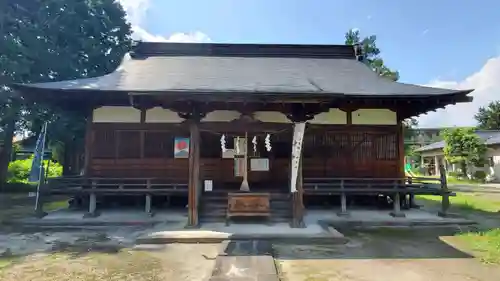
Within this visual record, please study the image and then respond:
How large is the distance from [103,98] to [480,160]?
27345mm

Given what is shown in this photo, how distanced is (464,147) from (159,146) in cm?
2513

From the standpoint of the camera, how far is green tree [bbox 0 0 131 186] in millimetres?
13844

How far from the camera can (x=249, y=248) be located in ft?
19.0

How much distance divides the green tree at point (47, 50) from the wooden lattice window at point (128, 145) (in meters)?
5.70

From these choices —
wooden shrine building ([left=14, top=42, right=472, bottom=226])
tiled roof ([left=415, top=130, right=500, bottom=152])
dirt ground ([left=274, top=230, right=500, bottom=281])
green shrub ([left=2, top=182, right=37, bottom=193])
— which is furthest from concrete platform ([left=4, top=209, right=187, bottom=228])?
tiled roof ([left=415, top=130, right=500, bottom=152])

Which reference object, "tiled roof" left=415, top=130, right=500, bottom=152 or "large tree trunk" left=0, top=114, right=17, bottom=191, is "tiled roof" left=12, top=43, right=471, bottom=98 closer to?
"large tree trunk" left=0, top=114, right=17, bottom=191

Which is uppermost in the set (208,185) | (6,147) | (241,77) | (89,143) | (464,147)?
(241,77)

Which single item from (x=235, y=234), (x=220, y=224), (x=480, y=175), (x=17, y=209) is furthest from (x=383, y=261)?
(x=480, y=175)

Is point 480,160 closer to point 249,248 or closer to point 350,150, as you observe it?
point 350,150

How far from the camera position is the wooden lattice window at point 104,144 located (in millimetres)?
9562

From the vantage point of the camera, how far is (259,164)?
9484mm

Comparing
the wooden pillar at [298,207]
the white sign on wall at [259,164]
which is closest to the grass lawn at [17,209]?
the white sign on wall at [259,164]

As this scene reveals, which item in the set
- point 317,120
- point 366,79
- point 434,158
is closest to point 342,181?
point 317,120

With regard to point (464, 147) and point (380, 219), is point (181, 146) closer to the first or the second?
point (380, 219)
